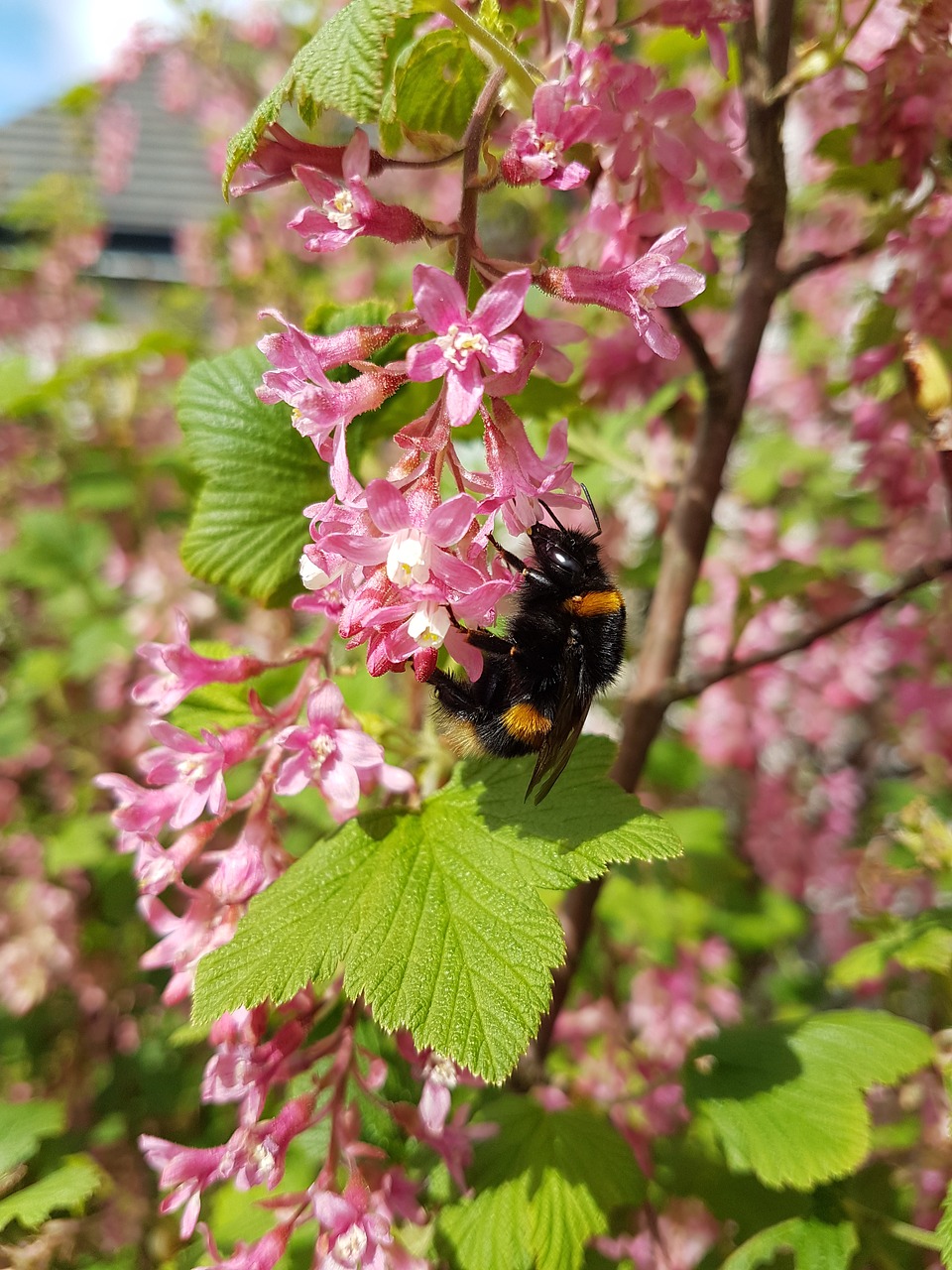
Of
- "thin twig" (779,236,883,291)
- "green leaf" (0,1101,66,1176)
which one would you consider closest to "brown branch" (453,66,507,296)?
"thin twig" (779,236,883,291)

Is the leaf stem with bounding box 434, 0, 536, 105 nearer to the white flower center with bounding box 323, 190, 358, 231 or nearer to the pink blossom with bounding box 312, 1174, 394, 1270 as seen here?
the white flower center with bounding box 323, 190, 358, 231

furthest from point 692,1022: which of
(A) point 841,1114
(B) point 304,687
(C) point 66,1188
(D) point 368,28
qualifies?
(D) point 368,28

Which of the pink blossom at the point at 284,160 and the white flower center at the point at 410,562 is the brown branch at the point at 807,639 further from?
the pink blossom at the point at 284,160

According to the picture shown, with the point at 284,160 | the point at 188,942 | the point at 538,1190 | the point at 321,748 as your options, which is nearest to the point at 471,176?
the point at 284,160

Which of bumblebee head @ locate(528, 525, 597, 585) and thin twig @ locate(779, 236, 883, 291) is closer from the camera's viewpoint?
bumblebee head @ locate(528, 525, 597, 585)

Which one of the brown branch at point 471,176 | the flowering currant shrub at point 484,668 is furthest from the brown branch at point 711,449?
the brown branch at point 471,176

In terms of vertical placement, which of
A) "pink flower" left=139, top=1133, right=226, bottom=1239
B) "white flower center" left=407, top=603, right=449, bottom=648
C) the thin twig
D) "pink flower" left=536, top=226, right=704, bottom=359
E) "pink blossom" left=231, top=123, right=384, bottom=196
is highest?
the thin twig
